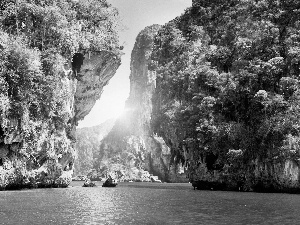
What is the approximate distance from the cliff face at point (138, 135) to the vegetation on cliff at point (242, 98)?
6072 centimetres

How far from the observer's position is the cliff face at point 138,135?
372 ft

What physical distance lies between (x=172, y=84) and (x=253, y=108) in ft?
57.4

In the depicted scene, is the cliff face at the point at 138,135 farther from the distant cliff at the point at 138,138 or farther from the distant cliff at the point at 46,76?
the distant cliff at the point at 46,76

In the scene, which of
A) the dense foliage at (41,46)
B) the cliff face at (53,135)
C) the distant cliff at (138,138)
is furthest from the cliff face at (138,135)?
the dense foliage at (41,46)

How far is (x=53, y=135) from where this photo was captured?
43281mm

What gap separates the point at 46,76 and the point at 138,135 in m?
96.6

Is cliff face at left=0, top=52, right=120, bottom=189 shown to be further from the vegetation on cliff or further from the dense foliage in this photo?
the vegetation on cliff

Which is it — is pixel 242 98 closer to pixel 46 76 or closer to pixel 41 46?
pixel 46 76

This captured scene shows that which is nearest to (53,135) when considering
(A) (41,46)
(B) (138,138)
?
(A) (41,46)

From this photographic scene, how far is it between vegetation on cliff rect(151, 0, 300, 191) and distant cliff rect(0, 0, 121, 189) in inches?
503

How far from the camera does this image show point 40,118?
3991cm

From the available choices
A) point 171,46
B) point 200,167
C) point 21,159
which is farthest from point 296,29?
point 21,159

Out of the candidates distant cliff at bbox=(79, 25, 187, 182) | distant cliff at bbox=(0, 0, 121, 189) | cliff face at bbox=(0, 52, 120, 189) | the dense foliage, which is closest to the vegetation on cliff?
cliff face at bbox=(0, 52, 120, 189)

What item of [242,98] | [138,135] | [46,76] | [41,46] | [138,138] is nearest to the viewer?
[242,98]
